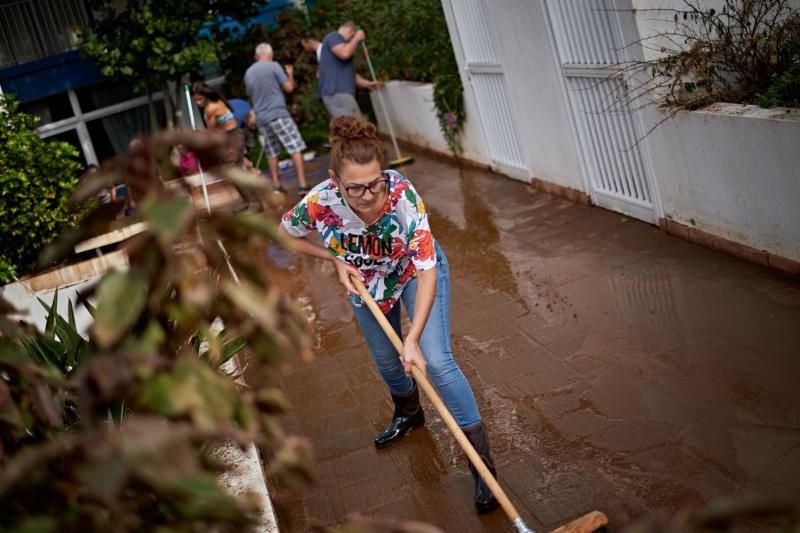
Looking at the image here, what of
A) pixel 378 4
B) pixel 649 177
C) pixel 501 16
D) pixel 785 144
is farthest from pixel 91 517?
pixel 378 4

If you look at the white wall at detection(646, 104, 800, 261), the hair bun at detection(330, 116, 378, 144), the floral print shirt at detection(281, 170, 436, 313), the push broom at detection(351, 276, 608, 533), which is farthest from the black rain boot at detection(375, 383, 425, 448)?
the white wall at detection(646, 104, 800, 261)

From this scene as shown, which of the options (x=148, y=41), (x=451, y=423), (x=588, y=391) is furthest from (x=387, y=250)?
(x=148, y=41)

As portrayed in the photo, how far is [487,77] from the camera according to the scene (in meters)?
10.6

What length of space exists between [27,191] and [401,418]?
15.4ft

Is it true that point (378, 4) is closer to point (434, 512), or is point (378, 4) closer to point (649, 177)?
point (649, 177)

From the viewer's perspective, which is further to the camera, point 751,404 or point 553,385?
point 553,385

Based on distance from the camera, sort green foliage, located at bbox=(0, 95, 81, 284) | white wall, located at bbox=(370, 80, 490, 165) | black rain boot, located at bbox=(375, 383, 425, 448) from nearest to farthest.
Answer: black rain boot, located at bbox=(375, 383, 425, 448) → green foliage, located at bbox=(0, 95, 81, 284) → white wall, located at bbox=(370, 80, 490, 165)

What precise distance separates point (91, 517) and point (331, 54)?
38.7 feet

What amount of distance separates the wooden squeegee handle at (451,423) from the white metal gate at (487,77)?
612 centimetres

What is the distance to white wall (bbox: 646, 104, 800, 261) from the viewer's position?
577 cm

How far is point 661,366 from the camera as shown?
17.1ft

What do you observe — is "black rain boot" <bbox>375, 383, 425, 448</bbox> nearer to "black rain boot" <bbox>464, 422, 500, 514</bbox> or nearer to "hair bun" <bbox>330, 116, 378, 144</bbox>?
"black rain boot" <bbox>464, 422, 500, 514</bbox>

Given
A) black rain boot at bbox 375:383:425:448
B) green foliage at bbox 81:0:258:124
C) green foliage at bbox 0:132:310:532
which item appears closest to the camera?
green foliage at bbox 0:132:310:532

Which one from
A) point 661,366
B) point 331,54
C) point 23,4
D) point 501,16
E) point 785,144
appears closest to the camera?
point 661,366
